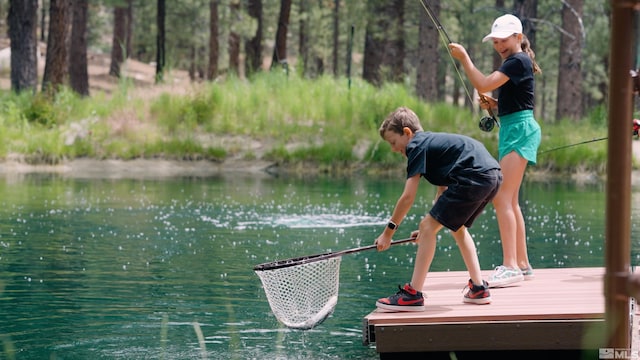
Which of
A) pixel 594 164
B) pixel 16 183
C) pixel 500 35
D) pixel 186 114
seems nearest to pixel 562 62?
pixel 594 164

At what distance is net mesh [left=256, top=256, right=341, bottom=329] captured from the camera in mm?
6129

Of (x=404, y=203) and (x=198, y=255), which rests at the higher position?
(x=404, y=203)

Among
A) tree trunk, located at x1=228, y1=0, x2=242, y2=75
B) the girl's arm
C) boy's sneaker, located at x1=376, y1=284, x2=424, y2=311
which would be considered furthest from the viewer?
tree trunk, located at x1=228, y1=0, x2=242, y2=75

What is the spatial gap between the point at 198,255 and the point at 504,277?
4.65m

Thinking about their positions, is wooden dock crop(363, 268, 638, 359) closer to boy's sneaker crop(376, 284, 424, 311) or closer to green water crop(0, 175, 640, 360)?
boy's sneaker crop(376, 284, 424, 311)

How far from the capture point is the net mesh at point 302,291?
20.1ft

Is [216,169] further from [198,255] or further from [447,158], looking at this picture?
[447,158]

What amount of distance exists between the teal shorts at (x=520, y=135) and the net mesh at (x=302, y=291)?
1568 millimetres

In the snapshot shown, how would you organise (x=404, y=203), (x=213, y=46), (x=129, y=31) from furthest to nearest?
(x=129, y=31), (x=213, y=46), (x=404, y=203)

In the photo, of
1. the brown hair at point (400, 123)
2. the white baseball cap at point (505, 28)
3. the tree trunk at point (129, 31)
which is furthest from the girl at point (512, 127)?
the tree trunk at point (129, 31)

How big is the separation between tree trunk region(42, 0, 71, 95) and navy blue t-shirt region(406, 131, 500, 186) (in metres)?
20.4

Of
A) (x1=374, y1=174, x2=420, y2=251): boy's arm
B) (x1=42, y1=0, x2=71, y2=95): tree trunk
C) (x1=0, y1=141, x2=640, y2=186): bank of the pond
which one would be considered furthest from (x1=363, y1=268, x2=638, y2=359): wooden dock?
(x1=42, y1=0, x2=71, y2=95): tree trunk

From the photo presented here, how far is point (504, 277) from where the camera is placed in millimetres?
6988

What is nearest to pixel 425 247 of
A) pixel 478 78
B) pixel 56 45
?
pixel 478 78
